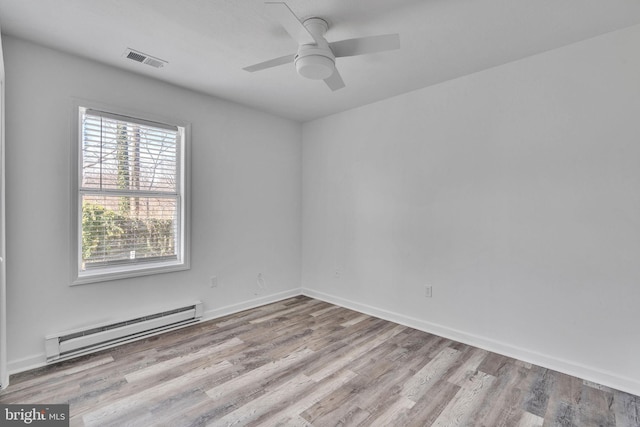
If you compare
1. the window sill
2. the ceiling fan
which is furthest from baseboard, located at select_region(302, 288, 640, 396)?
the ceiling fan

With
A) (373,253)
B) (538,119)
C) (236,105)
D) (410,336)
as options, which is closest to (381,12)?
(538,119)

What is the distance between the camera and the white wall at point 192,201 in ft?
7.83

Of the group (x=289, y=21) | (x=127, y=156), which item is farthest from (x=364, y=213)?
(x=127, y=156)

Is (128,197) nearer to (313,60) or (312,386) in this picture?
(313,60)

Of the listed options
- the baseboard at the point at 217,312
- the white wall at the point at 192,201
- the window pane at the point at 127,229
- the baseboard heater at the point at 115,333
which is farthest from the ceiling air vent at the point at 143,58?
the baseboard at the point at 217,312

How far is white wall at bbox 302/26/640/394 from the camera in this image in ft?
7.34

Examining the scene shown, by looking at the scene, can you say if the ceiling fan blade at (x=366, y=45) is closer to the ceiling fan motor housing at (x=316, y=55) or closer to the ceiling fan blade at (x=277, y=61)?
the ceiling fan motor housing at (x=316, y=55)

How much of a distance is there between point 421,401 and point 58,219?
3.11 metres

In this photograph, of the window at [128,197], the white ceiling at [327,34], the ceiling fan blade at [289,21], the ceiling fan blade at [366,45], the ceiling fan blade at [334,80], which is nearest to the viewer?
the ceiling fan blade at [289,21]

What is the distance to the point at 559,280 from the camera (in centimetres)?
247

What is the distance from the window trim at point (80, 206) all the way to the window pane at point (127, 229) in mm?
61

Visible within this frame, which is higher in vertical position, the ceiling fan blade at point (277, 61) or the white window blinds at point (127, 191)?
the ceiling fan blade at point (277, 61)

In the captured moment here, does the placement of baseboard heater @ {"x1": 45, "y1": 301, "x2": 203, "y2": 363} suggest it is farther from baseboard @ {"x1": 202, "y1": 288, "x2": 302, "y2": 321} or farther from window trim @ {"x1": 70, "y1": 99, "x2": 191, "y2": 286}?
window trim @ {"x1": 70, "y1": 99, "x2": 191, "y2": 286}

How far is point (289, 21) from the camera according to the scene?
5.61 feet
